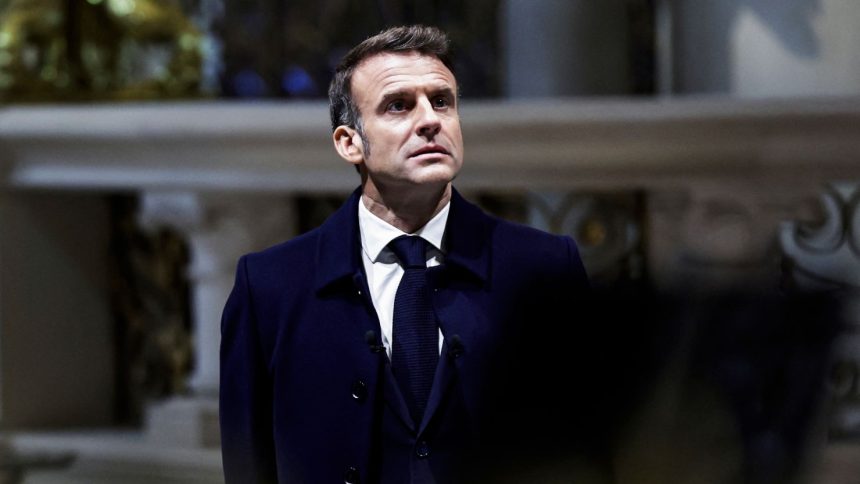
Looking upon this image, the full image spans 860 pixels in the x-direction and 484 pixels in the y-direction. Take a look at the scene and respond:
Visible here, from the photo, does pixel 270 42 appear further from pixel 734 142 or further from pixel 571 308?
pixel 571 308

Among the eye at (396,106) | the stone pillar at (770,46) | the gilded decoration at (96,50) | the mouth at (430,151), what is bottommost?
the mouth at (430,151)

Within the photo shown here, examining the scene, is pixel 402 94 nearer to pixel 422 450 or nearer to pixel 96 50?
pixel 422 450

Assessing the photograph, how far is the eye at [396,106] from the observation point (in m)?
1.57

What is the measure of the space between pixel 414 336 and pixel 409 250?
10cm

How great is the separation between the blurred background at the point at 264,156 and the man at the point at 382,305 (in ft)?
6.38

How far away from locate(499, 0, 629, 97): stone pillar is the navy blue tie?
3.85 metres

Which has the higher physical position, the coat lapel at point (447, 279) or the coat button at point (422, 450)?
the coat lapel at point (447, 279)

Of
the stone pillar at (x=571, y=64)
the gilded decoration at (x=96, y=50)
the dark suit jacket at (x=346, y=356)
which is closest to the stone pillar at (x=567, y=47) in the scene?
the stone pillar at (x=571, y=64)

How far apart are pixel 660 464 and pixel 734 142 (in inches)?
155

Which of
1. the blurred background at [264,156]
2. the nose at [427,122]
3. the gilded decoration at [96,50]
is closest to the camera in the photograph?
the nose at [427,122]

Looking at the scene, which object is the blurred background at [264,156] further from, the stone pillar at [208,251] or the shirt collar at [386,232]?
the shirt collar at [386,232]

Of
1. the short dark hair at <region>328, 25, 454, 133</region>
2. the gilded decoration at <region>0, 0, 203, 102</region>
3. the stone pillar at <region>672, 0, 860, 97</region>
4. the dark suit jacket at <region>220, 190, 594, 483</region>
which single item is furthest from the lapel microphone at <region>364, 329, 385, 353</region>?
the gilded decoration at <region>0, 0, 203, 102</region>

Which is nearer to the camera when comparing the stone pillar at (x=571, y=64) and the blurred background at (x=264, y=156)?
the blurred background at (x=264, y=156)

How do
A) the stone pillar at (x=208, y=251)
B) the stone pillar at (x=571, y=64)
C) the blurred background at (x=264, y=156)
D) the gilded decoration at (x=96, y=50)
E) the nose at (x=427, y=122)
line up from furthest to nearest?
the gilded decoration at (x=96, y=50)
the stone pillar at (x=208, y=251)
the stone pillar at (x=571, y=64)
the blurred background at (x=264, y=156)
the nose at (x=427, y=122)
